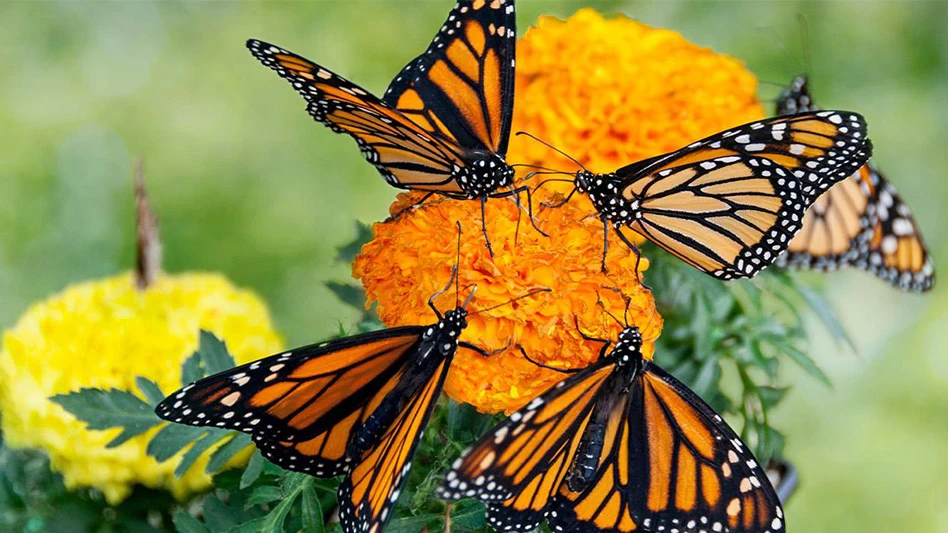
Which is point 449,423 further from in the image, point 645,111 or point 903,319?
point 903,319

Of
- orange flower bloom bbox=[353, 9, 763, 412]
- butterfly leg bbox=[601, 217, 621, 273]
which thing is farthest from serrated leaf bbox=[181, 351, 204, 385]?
butterfly leg bbox=[601, 217, 621, 273]

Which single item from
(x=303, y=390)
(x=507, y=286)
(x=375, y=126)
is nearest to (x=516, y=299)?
(x=507, y=286)

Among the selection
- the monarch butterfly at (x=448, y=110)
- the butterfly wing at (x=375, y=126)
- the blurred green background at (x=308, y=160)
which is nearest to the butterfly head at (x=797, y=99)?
the monarch butterfly at (x=448, y=110)

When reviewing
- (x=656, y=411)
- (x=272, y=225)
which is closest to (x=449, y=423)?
(x=656, y=411)

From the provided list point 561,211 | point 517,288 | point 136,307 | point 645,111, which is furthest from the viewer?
point 136,307

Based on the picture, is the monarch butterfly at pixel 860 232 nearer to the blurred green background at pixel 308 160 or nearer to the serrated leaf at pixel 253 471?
the serrated leaf at pixel 253 471

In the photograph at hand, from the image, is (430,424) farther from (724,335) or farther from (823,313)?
(823,313)
